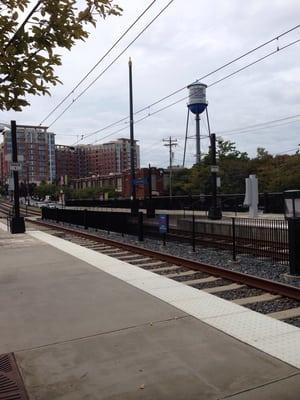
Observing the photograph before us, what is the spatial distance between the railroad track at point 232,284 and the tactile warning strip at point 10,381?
3754mm

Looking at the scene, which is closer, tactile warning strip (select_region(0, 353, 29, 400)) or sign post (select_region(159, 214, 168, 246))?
tactile warning strip (select_region(0, 353, 29, 400))

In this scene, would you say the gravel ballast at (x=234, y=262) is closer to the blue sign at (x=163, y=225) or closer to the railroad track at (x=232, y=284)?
the blue sign at (x=163, y=225)

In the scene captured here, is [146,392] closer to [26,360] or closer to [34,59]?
[26,360]

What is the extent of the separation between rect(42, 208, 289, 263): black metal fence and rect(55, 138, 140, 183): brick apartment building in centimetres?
9276

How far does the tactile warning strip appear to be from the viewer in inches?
181

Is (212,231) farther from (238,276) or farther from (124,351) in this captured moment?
(124,351)

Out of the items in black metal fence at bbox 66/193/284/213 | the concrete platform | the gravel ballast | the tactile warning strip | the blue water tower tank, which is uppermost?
the blue water tower tank

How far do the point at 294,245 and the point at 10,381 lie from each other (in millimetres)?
6797

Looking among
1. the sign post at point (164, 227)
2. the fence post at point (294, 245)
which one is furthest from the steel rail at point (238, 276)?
the sign post at point (164, 227)

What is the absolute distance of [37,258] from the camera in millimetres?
14320

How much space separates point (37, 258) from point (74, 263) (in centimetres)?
178

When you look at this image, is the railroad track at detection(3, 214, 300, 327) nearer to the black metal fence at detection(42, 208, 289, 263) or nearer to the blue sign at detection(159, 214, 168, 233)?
the black metal fence at detection(42, 208, 289, 263)

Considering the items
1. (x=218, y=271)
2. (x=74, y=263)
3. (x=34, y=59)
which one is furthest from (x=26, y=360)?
(x=74, y=263)

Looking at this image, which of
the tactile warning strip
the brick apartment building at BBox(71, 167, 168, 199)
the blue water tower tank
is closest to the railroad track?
the tactile warning strip
